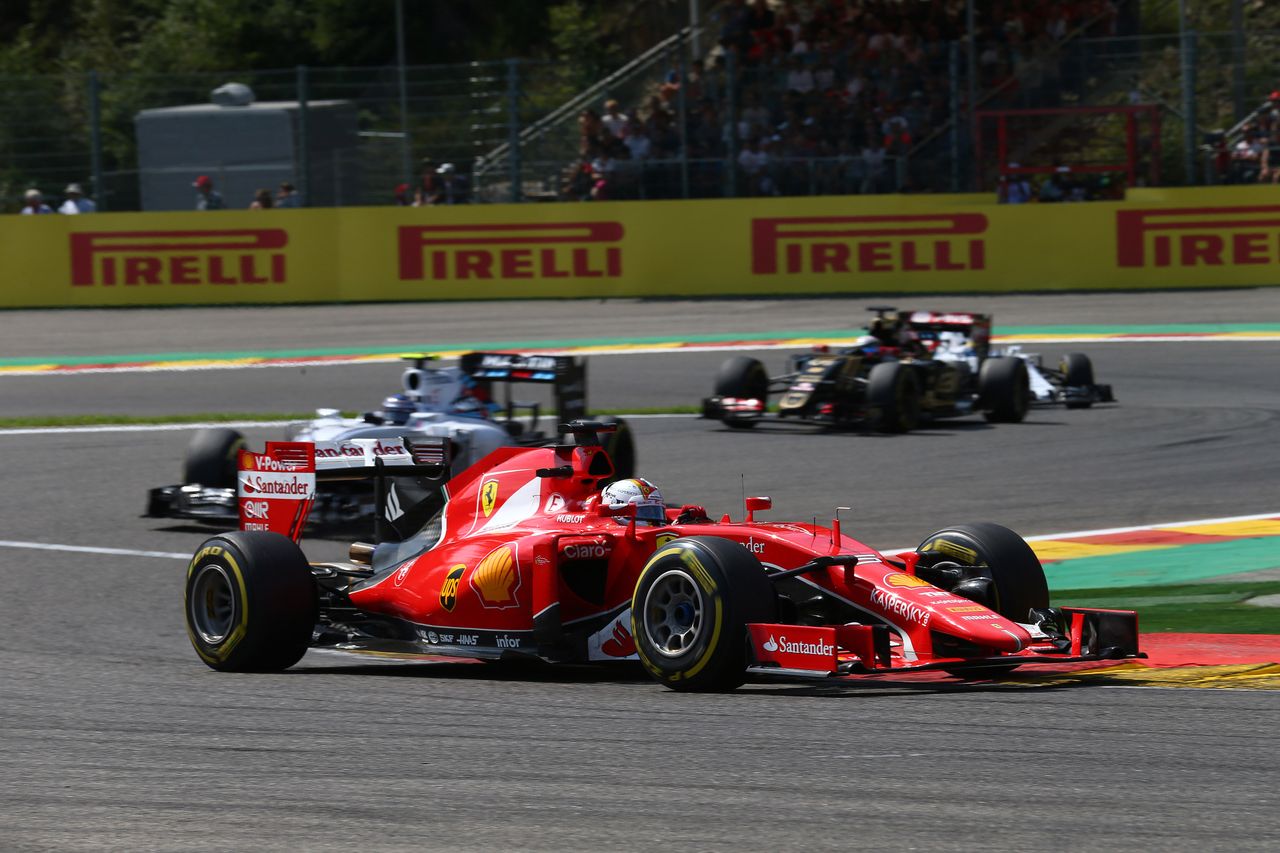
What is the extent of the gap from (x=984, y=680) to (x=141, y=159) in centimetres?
2438

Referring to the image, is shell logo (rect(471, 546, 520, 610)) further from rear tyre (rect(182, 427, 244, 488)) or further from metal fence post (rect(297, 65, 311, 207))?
metal fence post (rect(297, 65, 311, 207))

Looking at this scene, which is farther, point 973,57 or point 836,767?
point 973,57

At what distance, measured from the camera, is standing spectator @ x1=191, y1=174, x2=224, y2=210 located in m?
28.2

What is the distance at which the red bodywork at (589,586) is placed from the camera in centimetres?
699

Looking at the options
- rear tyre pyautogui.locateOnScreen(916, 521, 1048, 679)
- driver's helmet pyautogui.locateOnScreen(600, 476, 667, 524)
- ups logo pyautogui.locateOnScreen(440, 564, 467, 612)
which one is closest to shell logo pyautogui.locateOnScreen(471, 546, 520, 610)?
ups logo pyautogui.locateOnScreen(440, 564, 467, 612)

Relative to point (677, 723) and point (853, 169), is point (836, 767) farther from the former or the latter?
point (853, 169)

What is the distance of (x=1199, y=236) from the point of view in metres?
25.7

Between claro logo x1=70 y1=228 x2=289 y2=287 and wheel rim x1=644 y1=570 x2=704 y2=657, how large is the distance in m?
21.7

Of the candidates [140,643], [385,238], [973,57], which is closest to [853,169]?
[973,57]

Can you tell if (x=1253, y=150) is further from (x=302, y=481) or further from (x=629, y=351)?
(x=302, y=481)

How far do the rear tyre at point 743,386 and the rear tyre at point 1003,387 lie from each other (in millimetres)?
2066

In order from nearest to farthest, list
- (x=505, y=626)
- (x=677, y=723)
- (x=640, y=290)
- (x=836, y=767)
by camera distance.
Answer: (x=836, y=767) < (x=677, y=723) < (x=505, y=626) < (x=640, y=290)

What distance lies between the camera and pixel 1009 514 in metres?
13.0

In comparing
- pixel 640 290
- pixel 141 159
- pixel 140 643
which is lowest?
pixel 140 643
